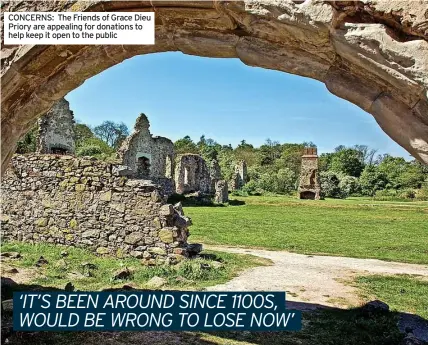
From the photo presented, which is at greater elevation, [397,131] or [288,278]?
[397,131]

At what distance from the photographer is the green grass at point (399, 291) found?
6.42 meters

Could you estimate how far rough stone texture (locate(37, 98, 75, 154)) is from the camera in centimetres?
1686

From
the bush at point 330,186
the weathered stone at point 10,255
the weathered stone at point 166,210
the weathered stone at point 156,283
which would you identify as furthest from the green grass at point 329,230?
the bush at point 330,186

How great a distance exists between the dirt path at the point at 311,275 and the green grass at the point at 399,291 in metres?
0.33

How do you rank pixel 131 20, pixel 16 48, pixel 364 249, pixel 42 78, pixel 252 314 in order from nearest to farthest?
pixel 131 20 → pixel 16 48 → pixel 42 78 → pixel 252 314 → pixel 364 249

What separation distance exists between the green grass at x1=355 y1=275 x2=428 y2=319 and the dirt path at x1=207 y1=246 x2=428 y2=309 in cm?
33

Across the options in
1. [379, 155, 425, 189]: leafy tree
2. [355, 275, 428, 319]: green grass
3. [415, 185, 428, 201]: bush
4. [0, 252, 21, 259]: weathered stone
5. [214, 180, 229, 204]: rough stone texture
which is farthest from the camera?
[379, 155, 425, 189]: leafy tree

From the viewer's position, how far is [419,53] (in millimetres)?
2422

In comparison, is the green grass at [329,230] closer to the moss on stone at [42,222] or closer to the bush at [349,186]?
the moss on stone at [42,222]

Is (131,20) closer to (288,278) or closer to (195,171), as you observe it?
(288,278)

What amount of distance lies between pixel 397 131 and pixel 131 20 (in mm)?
2126

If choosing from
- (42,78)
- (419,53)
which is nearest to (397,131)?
(419,53)

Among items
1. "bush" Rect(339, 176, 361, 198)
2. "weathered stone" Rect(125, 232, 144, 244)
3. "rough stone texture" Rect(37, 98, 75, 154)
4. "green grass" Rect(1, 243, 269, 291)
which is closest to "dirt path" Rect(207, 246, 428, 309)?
"green grass" Rect(1, 243, 269, 291)

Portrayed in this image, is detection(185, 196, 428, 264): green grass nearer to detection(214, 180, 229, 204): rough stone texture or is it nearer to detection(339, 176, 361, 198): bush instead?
detection(214, 180, 229, 204): rough stone texture
